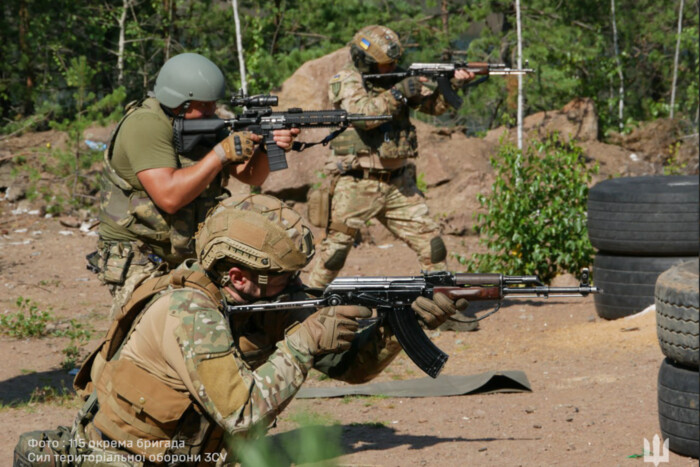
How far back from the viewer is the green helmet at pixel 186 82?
189 inches

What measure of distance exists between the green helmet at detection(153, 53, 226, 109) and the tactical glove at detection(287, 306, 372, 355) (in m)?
1.86

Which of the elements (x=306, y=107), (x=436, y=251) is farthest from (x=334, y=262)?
(x=306, y=107)

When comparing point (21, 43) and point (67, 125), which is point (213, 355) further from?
point (21, 43)

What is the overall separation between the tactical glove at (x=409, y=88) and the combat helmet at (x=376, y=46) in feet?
0.72

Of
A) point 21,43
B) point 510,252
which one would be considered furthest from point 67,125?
point 510,252

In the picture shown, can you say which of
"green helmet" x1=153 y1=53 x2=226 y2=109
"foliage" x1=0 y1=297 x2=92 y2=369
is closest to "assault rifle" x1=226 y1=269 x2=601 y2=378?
"green helmet" x1=153 y1=53 x2=226 y2=109

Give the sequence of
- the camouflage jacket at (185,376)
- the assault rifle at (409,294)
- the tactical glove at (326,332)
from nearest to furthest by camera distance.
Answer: the camouflage jacket at (185,376) → the tactical glove at (326,332) → the assault rifle at (409,294)

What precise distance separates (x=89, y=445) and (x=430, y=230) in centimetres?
427

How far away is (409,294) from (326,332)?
578 mm

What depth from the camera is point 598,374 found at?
6.13 meters

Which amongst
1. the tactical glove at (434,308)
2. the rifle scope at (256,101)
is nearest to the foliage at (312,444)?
the tactical glove at (434,308)

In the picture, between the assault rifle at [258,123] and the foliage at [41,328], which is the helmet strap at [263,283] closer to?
the assault rifle at [258,123]

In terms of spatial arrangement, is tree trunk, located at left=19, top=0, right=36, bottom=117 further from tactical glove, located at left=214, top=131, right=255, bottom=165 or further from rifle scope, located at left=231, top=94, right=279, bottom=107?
tactical glove, located at left=214, top=131, right=255, bottom=165

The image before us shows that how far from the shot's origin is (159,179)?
4672mm
